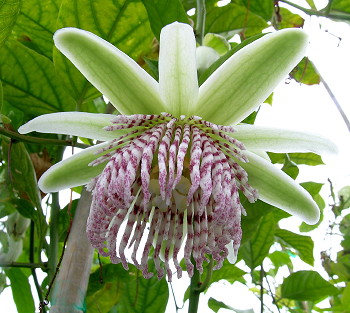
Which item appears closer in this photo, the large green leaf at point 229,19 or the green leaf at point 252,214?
the green leaf at point 252,214

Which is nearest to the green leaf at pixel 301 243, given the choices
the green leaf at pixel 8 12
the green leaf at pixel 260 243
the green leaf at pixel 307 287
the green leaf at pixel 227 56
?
the green leaf at pixel 307 287

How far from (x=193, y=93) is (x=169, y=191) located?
223mm

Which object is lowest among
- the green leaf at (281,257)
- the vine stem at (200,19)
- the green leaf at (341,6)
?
the green leaf at (281,257)

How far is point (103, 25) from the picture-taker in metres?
1.23

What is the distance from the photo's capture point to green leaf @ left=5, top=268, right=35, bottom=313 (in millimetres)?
1689

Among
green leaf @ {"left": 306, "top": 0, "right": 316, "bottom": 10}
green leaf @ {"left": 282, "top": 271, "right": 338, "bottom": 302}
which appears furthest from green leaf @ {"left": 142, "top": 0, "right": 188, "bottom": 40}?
green leaf @ {"left": 282, "top": 271, "right": 338, "bottom": 302}

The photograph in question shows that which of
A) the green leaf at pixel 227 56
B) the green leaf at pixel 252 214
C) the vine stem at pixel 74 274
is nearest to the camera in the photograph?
the green leaf at pixel 227 56

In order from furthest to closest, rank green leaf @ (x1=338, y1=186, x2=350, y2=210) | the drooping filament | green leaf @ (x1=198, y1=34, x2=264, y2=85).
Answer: green leaf @ (x1=338, y1=186, x2=350, y2=210), green leaf @ (x1=198, y1=34, x2=264, y2=85), the drooping filament

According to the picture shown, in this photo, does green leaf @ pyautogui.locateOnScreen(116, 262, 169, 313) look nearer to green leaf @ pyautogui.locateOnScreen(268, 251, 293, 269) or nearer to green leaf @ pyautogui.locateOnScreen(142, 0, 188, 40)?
green leaf @ pyautogui.locateOnScreen(142, 0, 188, 40)

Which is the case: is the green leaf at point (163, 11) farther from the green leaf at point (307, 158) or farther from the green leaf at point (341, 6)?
the green leaf at point (307, 158)

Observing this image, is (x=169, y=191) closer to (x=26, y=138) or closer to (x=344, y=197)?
(x=26, y=138)

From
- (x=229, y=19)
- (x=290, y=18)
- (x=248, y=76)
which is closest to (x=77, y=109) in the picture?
(x=248, y=76)

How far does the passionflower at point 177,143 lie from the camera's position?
90 centimetres

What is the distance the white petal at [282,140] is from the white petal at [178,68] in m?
0.12
